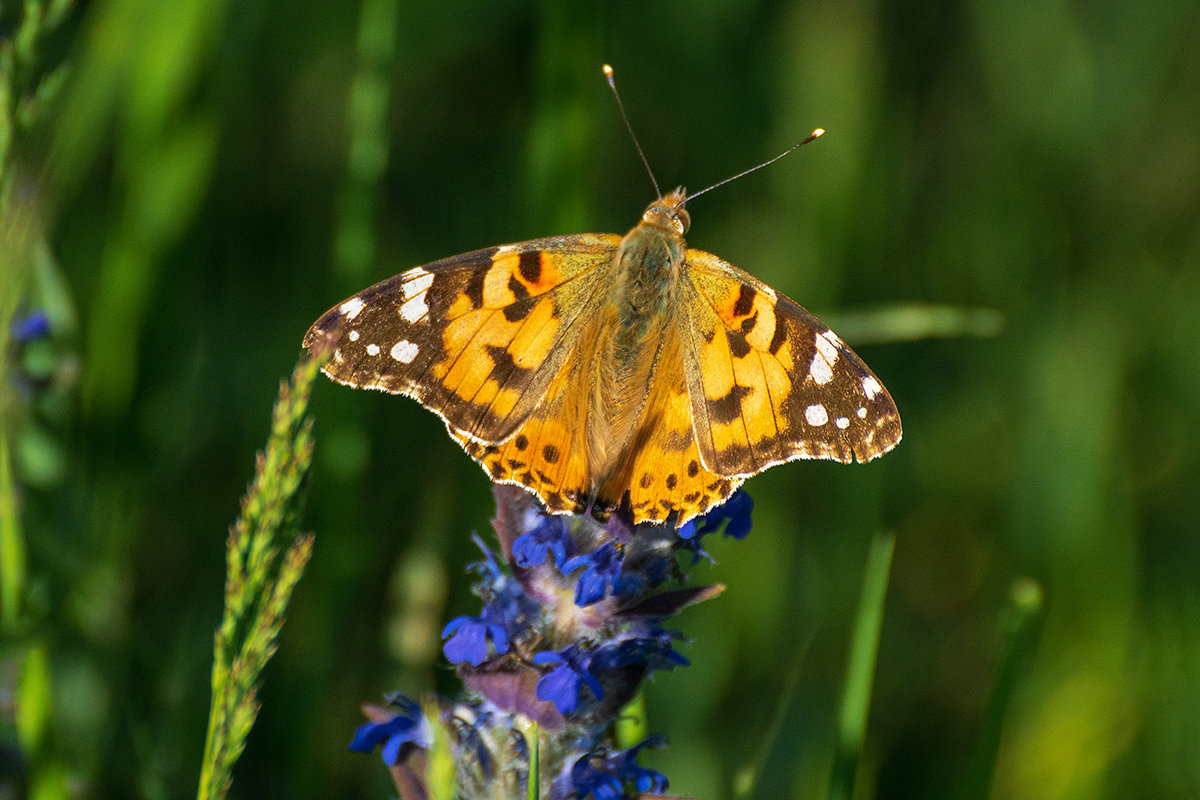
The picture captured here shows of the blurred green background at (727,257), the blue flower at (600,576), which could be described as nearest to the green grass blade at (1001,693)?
the blurred green background at (727,257)

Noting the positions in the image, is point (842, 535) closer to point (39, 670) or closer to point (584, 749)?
point (584, 749)

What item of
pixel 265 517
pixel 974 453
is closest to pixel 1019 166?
pixel 974 453

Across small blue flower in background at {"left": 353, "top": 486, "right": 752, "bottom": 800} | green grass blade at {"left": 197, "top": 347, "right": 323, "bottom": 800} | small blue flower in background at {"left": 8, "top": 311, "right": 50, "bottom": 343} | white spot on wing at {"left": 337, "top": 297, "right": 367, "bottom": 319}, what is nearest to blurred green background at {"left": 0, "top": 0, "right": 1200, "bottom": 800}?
small blue flower in background at {"left": 8, "top": 311, "right": 50, "bottom": 343}

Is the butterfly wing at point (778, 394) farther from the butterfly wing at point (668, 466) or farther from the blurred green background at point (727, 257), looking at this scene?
the blurred green background at point (727, 257)

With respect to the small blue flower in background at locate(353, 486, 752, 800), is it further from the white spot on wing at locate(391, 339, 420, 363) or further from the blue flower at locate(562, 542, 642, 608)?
the white spot on wing at locate(391, 339, 420, 363)

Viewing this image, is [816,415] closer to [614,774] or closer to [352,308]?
[614,774]

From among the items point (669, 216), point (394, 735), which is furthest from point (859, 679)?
point (669, 216)

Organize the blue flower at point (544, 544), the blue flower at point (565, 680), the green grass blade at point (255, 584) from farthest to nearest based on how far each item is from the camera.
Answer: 1. the blue flower at point (544, 544)
2. the blue flower at point (565, 680)
3. the green grass blade at point (255, 584)

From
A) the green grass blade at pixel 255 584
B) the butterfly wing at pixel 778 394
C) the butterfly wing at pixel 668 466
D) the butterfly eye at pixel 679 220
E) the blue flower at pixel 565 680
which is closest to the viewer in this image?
the green grass blade at pixel 255 584
